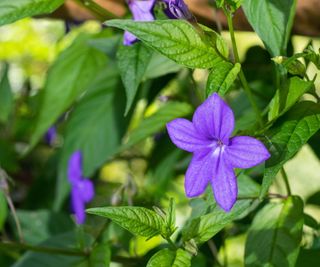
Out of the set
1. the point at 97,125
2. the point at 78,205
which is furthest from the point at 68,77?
the point at 78,205

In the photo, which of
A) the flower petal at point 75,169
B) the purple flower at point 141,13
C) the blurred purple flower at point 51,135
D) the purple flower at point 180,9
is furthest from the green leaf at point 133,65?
the blurred purple flower at point 51,135

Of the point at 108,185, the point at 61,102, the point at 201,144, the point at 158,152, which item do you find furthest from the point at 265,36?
the point at 108,185

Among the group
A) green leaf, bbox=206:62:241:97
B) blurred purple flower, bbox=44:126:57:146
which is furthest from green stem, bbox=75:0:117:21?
blurred purple flower, bbox=44:126:57:146

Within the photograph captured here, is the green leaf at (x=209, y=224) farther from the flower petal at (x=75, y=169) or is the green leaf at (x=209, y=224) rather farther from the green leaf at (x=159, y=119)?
the flower petal at (x=75, y=169)

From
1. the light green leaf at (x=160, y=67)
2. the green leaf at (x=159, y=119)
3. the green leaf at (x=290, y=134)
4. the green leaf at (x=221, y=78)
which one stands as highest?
the green leaf at (x=221, y=78)

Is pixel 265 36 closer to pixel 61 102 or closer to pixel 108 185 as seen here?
pixel 61 102

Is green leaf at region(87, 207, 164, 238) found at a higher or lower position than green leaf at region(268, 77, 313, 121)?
lower

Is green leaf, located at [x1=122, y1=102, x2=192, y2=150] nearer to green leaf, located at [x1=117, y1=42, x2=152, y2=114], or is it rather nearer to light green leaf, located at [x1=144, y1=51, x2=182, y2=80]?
light green leaf, located at [x1=144, y1=51, x2=182, y2=80]
